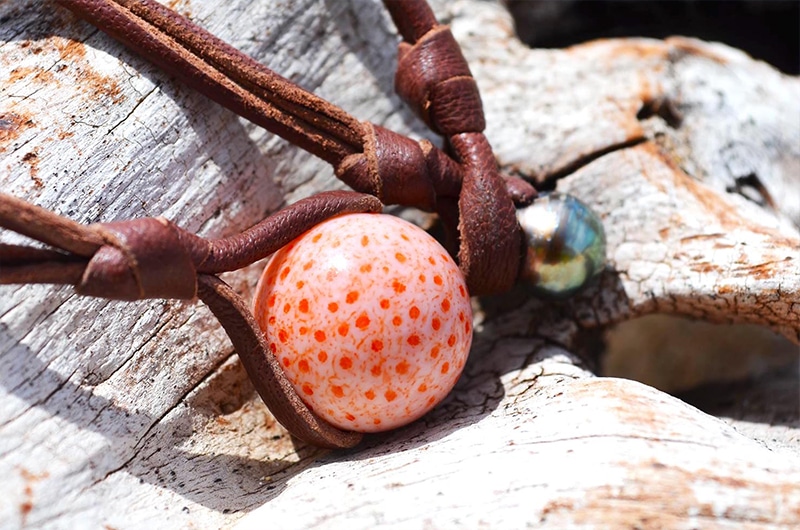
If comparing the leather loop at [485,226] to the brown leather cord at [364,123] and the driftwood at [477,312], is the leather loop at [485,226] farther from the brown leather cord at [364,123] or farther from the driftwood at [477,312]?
the driftwood at [477,312]

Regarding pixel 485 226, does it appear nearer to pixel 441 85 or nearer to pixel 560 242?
Result: pixel 560 242

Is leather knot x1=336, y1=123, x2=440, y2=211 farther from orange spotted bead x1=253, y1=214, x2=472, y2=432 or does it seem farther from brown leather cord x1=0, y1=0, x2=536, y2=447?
orange spotted bead x1=253, y1=214, x2=472, y2=432

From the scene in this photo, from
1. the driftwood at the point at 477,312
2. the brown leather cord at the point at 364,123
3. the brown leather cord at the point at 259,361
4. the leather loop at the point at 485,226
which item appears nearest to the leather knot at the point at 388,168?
the brown leather cord at the point at 364,123

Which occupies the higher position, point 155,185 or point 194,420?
point 155,185

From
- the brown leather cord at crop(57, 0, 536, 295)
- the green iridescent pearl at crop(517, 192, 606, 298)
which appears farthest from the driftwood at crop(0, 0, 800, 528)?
the green iridescent pearl at crop(517, 192, 606, 298)

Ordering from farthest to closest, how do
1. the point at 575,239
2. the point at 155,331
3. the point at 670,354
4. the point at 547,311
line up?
1. the point at 670,354
2. the point at 547,311
3. the point at 575,239
4. the point at 155,331

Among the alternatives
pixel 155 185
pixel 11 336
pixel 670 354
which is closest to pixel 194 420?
pixel 11 336

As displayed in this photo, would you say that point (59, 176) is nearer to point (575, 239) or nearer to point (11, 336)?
point (11, 336)
